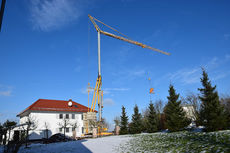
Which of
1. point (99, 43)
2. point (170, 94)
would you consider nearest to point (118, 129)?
point (170, 94)

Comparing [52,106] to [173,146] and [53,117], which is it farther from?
[173,146]

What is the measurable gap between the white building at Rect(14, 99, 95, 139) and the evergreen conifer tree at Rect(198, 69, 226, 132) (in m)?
24.3

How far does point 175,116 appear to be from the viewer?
24.0 m

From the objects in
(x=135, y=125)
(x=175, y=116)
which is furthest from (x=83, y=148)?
(x=135, y=125)

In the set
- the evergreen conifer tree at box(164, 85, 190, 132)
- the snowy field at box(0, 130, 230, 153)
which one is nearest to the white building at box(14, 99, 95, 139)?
the snowy field at box(0, 130, 230, 153)

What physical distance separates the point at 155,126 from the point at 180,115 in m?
6.09

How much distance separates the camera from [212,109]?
19.4m

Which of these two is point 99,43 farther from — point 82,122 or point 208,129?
point 208,129

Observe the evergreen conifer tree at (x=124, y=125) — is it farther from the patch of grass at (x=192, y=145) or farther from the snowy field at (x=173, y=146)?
the patch of grass at (x=192, y=145)

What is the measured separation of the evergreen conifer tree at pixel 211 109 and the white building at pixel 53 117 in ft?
79.6

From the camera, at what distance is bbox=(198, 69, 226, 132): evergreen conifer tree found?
60.6 feet

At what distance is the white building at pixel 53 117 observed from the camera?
34531 mm

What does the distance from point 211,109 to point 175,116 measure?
5.71 m

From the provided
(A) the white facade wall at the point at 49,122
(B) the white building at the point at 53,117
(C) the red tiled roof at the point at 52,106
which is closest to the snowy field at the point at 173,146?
(B) the white building at the point at 53,117
